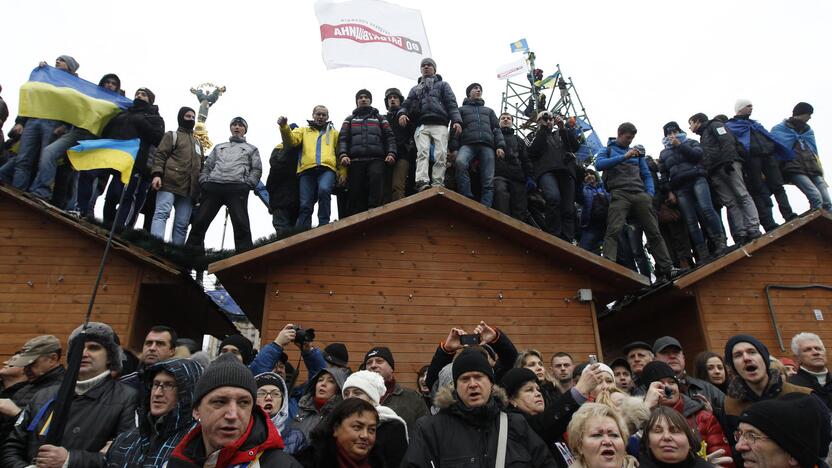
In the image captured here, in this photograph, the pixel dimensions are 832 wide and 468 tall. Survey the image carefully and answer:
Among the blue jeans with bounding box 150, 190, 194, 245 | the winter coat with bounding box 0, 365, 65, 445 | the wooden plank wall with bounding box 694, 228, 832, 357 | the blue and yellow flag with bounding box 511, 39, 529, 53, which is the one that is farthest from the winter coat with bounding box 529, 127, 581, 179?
the blue and yellow flag with bounding box 511, 39, 529, 53

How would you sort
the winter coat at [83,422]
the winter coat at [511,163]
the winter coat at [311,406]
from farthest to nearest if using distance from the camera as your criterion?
the winter coat at [511,163] → the winter coat at [311,406] → the winter coat at [83,422]

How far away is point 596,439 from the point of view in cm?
333

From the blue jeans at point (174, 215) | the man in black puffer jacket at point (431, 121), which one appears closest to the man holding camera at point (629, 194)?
the man in black puffer jacket at point (431, 121)

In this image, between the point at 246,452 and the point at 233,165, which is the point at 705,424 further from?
the point at 233,165

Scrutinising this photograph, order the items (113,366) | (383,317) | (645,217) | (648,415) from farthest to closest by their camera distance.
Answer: (645,217)
(383,317)
(113,366)
(648,415)

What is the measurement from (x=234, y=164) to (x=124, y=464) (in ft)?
19.8

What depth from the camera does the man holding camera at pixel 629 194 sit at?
895cm

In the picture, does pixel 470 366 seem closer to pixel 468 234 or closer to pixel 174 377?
pixel 174 377

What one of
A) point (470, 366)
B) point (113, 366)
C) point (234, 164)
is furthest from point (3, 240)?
point (470, 366)

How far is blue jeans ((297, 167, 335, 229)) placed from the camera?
885 centimetres

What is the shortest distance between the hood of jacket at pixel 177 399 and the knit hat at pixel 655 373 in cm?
347

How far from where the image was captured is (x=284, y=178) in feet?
30.7

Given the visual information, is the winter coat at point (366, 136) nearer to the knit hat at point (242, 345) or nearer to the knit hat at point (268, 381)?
the knit hat at point (242, 345)

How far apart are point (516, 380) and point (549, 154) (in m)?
5.78
